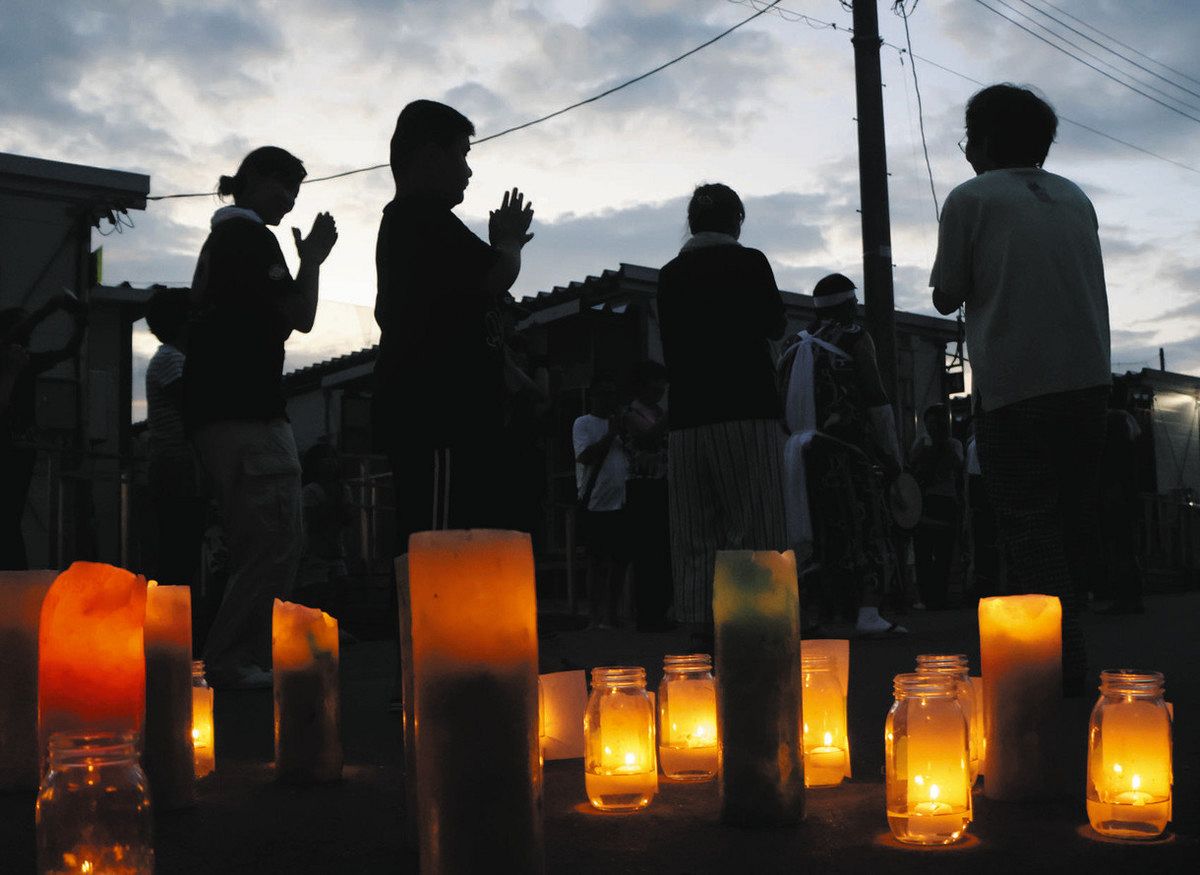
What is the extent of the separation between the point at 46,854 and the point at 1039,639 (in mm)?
2200

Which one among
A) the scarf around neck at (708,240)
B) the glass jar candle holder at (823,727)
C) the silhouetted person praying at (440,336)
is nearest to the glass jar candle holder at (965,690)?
the glass jar candle holder at (823,727)

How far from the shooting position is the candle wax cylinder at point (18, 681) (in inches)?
143

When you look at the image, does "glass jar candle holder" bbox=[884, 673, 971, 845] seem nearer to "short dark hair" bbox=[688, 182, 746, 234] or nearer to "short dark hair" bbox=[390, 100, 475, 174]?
"short dark hair" bbox=[390, 100, 475, 174]

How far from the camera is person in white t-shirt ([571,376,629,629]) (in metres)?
9.60

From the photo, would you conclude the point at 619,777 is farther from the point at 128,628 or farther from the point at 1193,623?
the point at 1193,623

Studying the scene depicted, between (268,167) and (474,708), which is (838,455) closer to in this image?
(268,167)

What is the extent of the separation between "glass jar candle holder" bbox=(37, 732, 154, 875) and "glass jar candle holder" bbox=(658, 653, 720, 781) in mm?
1760

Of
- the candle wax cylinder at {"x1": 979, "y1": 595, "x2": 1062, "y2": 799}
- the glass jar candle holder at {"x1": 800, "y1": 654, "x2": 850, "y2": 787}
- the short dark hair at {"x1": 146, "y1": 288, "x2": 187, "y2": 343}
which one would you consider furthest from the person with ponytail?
the candle wax cylinder at {"x1": 979, "y1": 595, "x2": 1062, "y2": 799}

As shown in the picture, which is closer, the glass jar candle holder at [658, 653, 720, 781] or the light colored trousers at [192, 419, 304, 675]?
the glass jar candle holder at [658, 653, 720, 781]

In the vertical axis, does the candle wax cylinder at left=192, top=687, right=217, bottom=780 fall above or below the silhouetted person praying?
below

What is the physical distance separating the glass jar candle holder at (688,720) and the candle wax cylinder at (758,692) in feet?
2.37

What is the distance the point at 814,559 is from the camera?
24.6 feet

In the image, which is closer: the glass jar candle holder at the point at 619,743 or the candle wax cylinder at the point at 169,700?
the glass jar candle holder at the point at 619,743

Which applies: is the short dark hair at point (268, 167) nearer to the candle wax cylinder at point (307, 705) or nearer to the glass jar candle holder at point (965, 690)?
the candle wax cylinder at point (307, 705)
